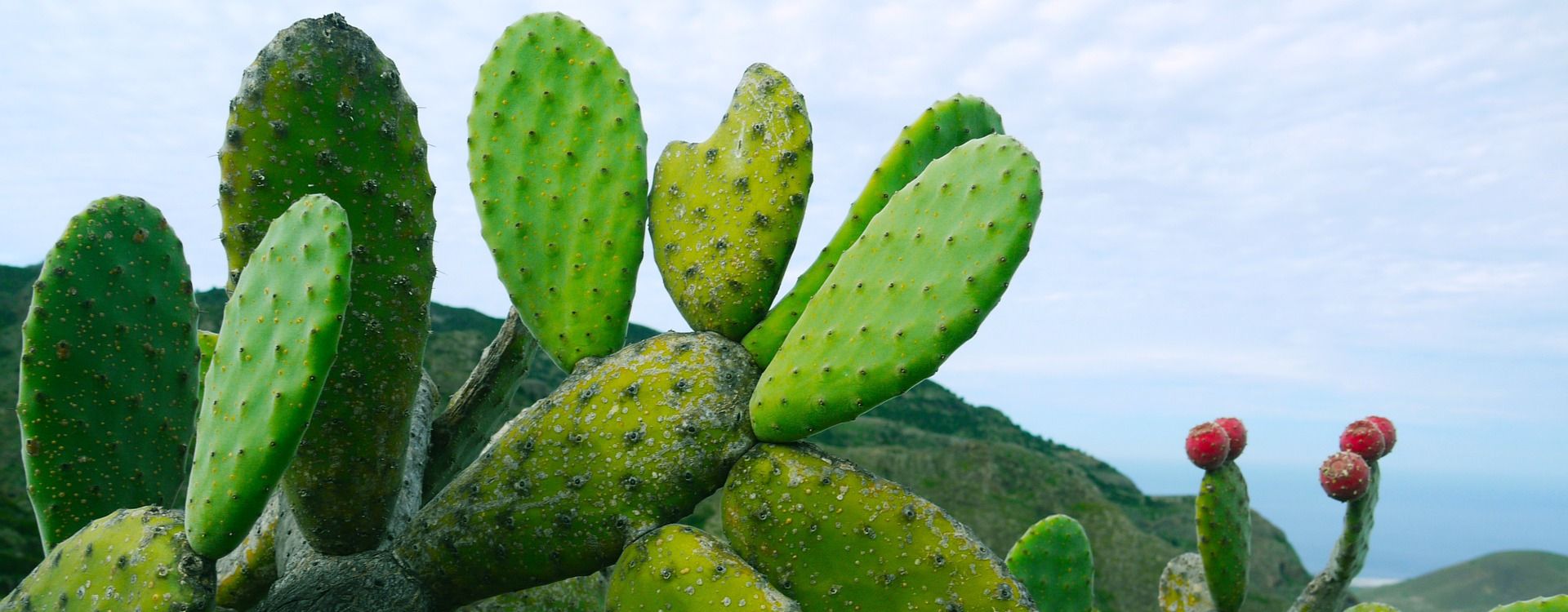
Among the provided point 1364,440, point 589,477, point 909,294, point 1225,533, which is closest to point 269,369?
point 589,477

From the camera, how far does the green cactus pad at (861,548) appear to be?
5.16 ft

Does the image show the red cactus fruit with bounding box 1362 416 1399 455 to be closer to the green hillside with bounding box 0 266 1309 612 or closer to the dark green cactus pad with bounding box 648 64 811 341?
the dark green cactus pad with bounding box 648 64 811 341

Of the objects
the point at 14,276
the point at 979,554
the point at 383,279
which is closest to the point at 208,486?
the point at 383,279

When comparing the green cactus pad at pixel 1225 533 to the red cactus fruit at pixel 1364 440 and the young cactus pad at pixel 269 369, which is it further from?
the young cactus pad at pixel 269 369

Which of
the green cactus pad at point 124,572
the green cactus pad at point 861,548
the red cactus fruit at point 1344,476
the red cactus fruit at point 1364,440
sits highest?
the red cactus fruit at point 1364,440

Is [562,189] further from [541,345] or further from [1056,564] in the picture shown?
[1056,564]

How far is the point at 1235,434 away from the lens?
2.92 m

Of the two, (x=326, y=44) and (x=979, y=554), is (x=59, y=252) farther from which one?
(x=979, y=554)

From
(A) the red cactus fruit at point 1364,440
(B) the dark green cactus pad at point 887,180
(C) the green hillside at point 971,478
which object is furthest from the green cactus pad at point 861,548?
(C) the green hillside at point 971,478

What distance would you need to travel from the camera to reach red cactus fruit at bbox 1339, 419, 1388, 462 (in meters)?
2.85

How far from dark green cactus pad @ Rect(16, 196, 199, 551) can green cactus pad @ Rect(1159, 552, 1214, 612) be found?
2725 millimetres

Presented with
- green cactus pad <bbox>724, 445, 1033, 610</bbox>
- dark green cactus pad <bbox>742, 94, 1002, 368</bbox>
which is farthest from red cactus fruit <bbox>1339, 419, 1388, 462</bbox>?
green cactus pad <bbox>724, 445, 1033, 610</bbox>

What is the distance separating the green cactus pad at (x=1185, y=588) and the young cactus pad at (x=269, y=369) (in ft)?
8.70

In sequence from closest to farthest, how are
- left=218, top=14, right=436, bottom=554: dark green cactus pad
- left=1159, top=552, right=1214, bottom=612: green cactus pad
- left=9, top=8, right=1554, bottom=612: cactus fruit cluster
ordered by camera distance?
left=9, top=8, right=1554, bottom=612: cactus fruit cluster → left=218, top=14, right=436, bottom=554: dark green cactus pad → left=1159, top=552, right=1214, bottom=612: green cactus pad
